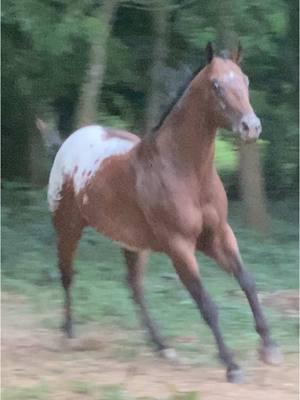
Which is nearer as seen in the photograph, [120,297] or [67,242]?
[67,242]

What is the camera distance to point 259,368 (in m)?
5.63

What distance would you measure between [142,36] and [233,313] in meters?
4.54

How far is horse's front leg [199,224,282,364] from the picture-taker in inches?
220

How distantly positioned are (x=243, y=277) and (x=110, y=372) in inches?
38.2

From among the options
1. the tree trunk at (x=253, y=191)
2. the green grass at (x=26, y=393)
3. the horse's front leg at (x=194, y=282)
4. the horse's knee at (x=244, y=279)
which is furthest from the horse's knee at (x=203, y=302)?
the tree trunk at (x=253, y=191)

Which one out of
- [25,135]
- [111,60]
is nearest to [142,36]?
[111,60]

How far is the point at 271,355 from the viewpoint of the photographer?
5570 millimetres

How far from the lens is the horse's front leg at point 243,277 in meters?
5.59

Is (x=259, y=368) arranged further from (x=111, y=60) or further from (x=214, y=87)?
(x=111, y=60)

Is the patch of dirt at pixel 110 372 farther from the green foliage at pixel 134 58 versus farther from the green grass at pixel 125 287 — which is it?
the green foliage at pixel 134 58

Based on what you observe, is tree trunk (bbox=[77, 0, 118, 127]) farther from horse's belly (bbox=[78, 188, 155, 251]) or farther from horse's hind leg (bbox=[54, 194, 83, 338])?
horse's belly (bbox=[78, 188, 155, 251])

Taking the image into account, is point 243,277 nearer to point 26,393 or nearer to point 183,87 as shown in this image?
point 183,87

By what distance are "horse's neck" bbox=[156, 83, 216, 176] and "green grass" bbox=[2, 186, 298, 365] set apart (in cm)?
123

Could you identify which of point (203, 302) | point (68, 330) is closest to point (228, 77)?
point (203, 302)
